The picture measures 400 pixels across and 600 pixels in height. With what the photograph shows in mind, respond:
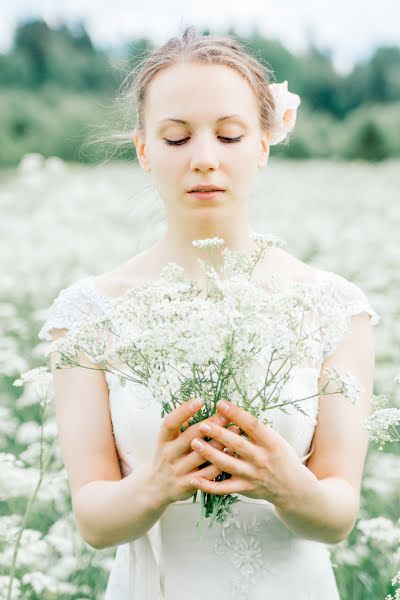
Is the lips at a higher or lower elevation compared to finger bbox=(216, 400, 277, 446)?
higher

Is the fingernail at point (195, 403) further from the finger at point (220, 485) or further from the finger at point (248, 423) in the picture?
the finger at point (220, 485)

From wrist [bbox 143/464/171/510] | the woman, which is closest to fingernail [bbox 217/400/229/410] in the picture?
wrist [bbox 143/464/171/510]

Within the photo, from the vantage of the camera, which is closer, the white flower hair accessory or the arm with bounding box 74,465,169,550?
the arm with bounding box 74,465,169,550

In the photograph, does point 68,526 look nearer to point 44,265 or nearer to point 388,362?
point 388,362

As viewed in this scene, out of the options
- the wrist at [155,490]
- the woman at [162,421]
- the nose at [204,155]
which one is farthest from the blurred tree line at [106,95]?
the wrist at [155,490]

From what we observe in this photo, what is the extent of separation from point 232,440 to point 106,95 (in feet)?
91.1

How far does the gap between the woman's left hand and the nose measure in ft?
2.31

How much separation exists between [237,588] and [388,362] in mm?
2945

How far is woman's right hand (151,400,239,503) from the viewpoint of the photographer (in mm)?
1804

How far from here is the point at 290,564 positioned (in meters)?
2.49

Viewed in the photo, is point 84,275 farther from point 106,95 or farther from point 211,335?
point 106,95

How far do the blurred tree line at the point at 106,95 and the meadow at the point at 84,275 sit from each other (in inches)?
338

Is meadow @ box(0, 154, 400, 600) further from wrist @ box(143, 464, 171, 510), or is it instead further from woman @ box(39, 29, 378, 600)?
wrist @ box(143, 464, 171, 510)

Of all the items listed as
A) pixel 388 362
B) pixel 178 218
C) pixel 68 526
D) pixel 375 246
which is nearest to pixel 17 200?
pixel 375 246
